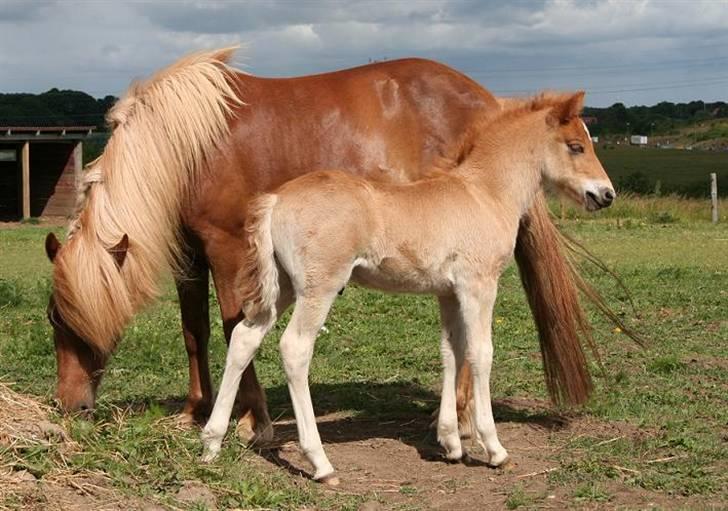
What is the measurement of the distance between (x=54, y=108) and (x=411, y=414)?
45866mm

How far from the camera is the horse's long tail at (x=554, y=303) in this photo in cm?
661

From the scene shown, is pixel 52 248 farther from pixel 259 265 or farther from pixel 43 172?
pixel 43 172

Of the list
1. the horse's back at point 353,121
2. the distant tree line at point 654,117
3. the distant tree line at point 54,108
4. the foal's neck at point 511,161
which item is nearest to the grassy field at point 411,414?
the horse's back at point 353,121

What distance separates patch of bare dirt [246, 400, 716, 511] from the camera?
5168 millimetres

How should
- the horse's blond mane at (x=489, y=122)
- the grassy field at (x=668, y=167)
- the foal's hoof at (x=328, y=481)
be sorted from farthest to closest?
the grassy field at (x=668, y=167), the horse's blond mane at (x=489, y=122), the foal's hoof at (x=328, y=481)

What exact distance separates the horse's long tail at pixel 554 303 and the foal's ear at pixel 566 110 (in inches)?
30.8

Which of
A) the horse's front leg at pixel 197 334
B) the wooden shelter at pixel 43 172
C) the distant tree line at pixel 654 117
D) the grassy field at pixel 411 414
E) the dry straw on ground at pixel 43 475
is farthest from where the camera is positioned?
the distant tree line at pixel 654 117

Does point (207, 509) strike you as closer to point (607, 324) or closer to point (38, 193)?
point (607, 324)

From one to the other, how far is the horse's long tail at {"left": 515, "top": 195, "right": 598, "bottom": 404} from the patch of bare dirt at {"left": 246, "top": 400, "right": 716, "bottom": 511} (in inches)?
9.5

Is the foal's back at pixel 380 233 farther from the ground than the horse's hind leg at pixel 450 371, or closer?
farther from the ground

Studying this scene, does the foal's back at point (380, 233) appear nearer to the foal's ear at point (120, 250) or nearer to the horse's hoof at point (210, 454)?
the foal's ear at point (120, 250)

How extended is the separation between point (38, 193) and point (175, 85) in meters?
26.9

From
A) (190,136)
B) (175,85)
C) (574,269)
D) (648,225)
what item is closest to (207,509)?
(190,136)

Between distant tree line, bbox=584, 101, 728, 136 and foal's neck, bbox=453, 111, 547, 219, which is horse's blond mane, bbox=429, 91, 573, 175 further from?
distant tree line, bbox=584, 101, 728, 136
